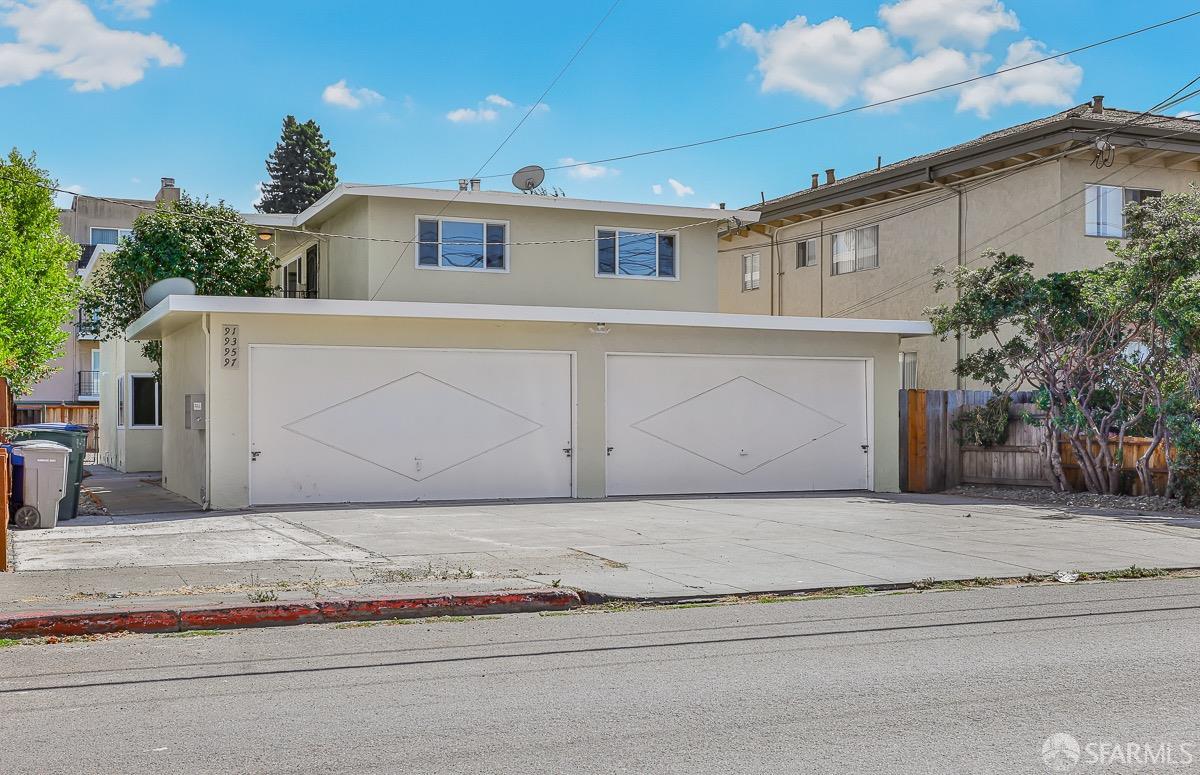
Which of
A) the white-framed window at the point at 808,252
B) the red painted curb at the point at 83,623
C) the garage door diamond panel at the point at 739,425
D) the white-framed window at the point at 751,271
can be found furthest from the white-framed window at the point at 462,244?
the red painted curb at the point at 83,623

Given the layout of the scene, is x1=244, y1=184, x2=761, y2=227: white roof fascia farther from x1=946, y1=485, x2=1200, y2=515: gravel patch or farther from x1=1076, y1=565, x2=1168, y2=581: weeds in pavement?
x1=1076, y1=565, x2=1168, y2=581: weeds in pavement

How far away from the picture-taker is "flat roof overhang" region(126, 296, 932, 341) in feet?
55.7

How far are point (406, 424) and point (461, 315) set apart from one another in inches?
75.9

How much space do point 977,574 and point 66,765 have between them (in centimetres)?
823

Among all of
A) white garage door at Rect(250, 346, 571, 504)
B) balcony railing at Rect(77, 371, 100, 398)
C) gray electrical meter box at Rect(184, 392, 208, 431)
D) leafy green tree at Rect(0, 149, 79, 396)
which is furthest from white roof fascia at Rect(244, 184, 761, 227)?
balcony railing at Rect(77, 371, 100, 398)

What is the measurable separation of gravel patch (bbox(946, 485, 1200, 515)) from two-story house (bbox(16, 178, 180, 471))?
1552 cm

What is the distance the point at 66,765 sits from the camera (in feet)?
16.8

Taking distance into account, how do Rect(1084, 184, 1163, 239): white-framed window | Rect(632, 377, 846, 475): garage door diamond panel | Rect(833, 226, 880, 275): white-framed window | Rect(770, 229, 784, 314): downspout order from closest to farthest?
Rect(632, 377, 846, 475): garage door diamond panel, Rect(1084, 184, 1163, 239): white-framed window, Rect(833, 226, 880, 275): white-framed window, Rect(770, 229, 784, 314): downspout

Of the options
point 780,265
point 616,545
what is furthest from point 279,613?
point 780,265

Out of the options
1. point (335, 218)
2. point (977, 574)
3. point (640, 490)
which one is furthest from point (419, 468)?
point (977, 574)

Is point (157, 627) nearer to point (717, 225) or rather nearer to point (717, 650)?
point (717, 650)

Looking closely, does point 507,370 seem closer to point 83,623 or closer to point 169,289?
point 169,289

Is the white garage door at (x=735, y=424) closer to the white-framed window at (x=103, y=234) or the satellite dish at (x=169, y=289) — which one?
the satellite dish at (x=169, y=289)

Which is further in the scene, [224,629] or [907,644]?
[224,629]
